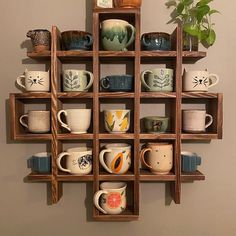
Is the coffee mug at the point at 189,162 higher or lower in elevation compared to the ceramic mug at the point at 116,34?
lower

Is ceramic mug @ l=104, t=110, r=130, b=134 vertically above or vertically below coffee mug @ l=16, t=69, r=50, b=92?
below

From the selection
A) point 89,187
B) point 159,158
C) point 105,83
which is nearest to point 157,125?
point 159,158

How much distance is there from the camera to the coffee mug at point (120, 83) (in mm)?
780

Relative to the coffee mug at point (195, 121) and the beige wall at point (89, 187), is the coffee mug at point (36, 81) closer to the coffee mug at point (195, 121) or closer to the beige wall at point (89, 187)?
the beige wall at point (89, 187)

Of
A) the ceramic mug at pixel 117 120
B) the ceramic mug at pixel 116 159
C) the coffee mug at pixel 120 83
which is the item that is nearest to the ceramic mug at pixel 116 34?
Answer: the coffee mug at pixel 120 83

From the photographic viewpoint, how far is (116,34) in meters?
0.77

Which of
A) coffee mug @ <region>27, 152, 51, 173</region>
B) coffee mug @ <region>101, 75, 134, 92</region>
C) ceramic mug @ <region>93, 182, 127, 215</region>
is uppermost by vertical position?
coffee mug @ <region>101, 75, 134, 92</region>

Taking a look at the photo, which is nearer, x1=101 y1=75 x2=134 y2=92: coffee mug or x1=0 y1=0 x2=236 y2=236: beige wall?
x1=101 y1=75 x2=134 y2=92: coffee mug

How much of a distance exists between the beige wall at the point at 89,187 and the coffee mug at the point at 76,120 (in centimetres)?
17

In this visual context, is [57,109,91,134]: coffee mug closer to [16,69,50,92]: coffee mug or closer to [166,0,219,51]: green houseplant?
A: [16,69,50,92]: coffee mug

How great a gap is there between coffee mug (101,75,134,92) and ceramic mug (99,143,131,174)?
18cm

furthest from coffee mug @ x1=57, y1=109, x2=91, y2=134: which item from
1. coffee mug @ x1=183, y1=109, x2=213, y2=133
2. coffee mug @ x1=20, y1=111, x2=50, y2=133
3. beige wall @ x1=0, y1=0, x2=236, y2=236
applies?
coffee mug @ x1=183, y1=109, x2=213, y2=133

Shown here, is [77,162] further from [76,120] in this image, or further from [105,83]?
[105,83]

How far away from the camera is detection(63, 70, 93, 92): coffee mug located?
0.79 m
